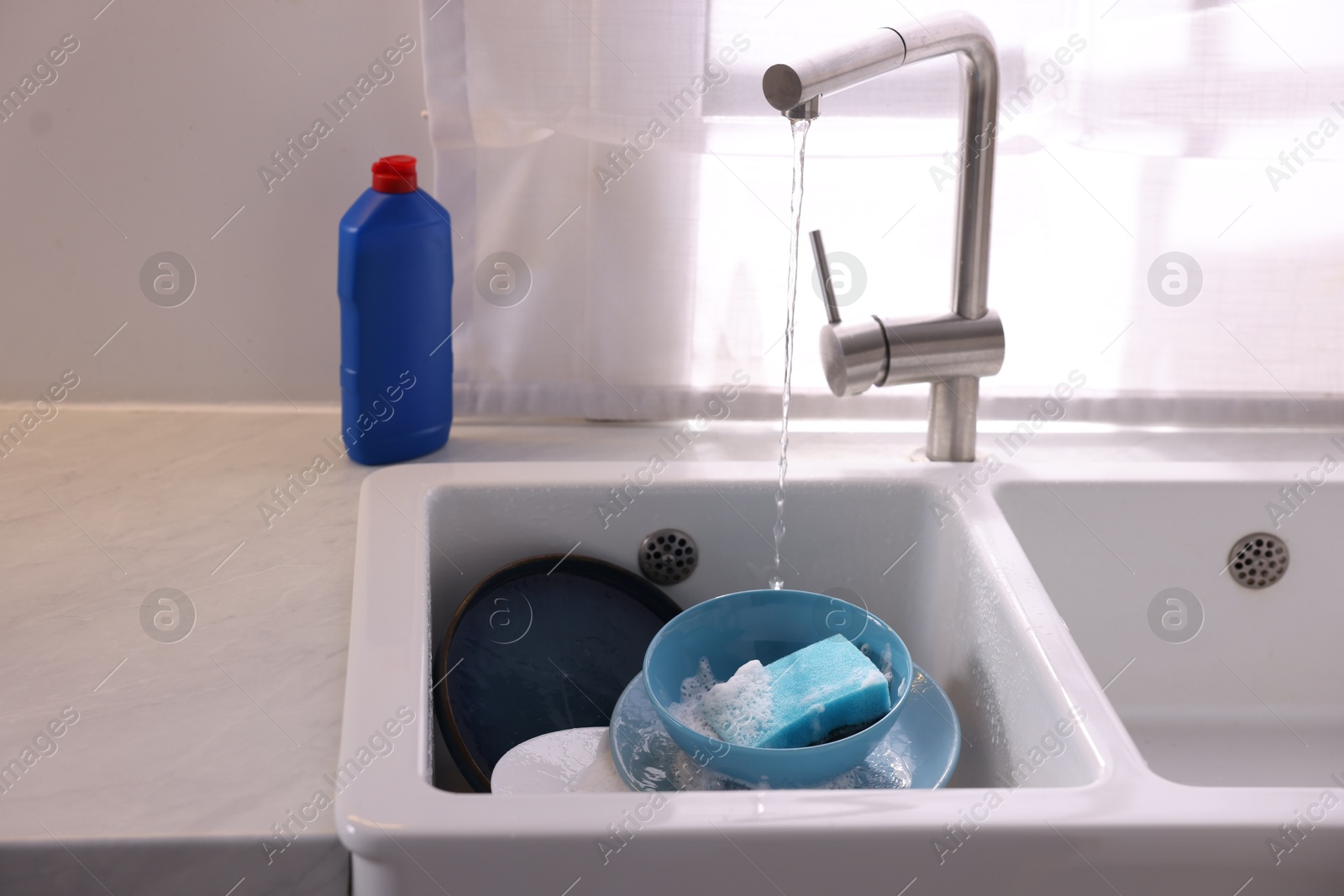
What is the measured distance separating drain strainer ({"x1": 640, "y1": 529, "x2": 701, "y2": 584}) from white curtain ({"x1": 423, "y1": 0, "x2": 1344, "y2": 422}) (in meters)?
0.19

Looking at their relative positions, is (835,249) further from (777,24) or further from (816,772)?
(816,772)

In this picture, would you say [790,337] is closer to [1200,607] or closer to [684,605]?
[684,605]

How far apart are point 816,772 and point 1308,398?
2.49 feet

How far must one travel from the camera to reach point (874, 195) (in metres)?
1.09

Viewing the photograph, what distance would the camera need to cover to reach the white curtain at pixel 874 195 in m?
1.04

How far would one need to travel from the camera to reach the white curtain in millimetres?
1036

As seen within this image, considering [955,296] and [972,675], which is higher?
[955,296]

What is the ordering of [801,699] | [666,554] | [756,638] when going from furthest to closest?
[666,554], [756,638], [801,699]

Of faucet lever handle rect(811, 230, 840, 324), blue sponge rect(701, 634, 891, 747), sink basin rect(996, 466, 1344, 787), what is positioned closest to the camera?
blue sponge rect(701, 634, 891, 747)

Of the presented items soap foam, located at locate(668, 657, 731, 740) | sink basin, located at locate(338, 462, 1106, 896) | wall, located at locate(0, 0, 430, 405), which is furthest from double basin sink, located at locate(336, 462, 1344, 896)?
wall, located at locate(0, 0, 430, 405)

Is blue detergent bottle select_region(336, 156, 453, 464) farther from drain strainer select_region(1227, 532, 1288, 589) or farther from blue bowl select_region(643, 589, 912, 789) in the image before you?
drain strainer select_region(1227, 532, 1288, 589)

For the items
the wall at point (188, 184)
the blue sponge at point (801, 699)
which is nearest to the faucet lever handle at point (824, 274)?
→ the blue sponge at point (801, 699)

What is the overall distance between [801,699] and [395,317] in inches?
18.3

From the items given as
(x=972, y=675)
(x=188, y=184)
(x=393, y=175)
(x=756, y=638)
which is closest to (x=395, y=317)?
(x=393, y=175)
